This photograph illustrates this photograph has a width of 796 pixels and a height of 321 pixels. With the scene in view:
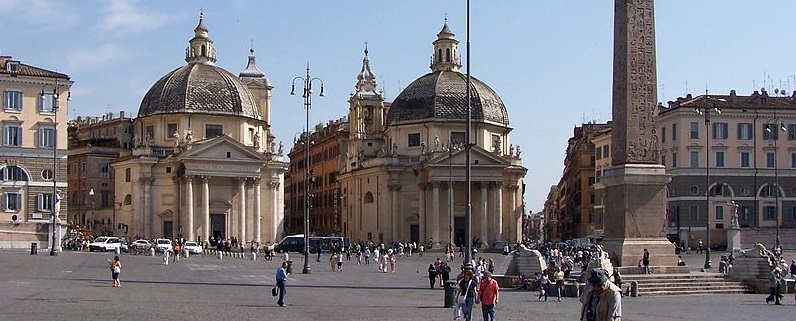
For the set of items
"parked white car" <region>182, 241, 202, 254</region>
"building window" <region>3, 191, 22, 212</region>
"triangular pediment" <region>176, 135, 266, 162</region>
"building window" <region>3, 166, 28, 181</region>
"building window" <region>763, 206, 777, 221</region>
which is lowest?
"parked white car" <region>182, 241, 202, 254</region>

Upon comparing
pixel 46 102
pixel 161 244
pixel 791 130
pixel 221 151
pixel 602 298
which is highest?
pixel 46 102

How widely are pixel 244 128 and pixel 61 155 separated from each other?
64.3ft

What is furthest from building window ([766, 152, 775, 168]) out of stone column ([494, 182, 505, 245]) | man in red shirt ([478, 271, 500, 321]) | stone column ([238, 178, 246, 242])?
man in red shirt ([478, 271, 500, 321])

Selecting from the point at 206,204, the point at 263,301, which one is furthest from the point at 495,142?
the point at 263,301

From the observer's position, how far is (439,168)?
84500mm

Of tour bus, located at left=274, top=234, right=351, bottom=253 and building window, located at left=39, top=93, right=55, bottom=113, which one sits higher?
building window, located at left=39, top=93, right=55, bottom=113

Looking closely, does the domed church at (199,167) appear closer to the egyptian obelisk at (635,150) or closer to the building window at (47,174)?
the building window at (47,174)

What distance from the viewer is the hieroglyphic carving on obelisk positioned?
99.3 feet

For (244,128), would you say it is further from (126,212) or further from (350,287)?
(350,287)

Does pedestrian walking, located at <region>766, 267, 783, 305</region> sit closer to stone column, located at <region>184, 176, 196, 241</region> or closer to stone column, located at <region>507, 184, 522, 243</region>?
stone column, located at <region>184, 176, 196, 241</region>

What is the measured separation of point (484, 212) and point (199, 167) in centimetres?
1961

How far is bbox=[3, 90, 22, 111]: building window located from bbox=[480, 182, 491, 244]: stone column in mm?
32484

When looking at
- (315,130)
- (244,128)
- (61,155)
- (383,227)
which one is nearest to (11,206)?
(61,155)

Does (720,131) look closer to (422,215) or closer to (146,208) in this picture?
(422,215)
